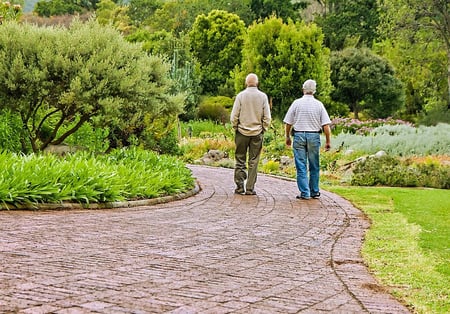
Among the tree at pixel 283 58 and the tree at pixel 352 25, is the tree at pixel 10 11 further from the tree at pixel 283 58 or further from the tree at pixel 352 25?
the tree at pixel 352 25

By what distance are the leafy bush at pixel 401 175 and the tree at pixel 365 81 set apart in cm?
2266

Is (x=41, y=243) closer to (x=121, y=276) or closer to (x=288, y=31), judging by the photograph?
(x=121, y=276)

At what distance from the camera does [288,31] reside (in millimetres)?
28500

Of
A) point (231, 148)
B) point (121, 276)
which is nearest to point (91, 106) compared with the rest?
point (121, 276)

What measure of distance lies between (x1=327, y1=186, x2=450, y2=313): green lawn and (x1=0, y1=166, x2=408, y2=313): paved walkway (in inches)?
6.5

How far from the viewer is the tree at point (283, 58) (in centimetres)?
2825

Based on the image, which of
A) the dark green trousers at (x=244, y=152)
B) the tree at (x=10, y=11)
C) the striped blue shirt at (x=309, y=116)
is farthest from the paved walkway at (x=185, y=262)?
the tree at (x=10, y=11)

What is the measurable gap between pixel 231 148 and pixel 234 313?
663 inches

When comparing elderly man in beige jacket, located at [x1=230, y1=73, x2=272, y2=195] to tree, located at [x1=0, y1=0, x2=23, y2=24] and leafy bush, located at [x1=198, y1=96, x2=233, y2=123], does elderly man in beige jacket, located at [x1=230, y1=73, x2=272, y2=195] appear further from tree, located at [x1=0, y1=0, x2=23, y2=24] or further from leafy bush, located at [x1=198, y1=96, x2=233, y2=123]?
leafy bush, located at [x1=198, y1=96, x2=233, y2=123]

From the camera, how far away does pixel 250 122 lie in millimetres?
10469

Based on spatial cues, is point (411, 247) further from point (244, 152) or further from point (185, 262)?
point (244, 152)

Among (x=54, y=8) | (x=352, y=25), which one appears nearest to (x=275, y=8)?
(x=352, y=25)

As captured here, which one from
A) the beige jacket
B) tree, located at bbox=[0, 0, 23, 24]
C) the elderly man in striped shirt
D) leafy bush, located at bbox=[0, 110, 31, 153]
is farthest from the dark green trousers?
tree, located at bbox=[0, 0, 23, 24]

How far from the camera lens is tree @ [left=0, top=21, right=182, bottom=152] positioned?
33.9 ft
